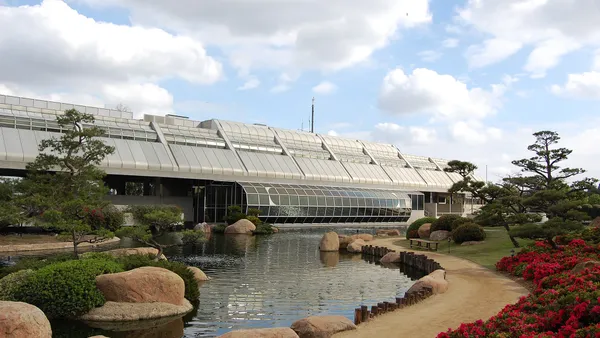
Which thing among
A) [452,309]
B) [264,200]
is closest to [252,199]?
[264,200]

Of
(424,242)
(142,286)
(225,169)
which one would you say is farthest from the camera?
(225,169)

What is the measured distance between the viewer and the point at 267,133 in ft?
229

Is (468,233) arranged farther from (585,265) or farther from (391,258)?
(585,265)

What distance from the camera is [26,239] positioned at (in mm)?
33219

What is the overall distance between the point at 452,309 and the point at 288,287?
7.27m

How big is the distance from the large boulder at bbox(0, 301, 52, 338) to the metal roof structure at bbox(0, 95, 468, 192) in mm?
35994

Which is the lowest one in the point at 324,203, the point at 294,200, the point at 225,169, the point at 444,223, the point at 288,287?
the point at 288,287

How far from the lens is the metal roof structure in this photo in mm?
48625

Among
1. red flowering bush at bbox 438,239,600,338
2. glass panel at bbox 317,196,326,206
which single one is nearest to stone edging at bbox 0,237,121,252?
red flowering bush at bbox 438,239,600,338

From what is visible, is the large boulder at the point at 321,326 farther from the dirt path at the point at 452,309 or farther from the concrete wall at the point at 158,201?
the concrete wall at the point at 158,201

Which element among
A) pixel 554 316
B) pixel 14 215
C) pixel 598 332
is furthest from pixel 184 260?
pixel 598 332

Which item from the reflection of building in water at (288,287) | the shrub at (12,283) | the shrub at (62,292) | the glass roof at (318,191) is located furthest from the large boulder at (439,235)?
the shrub at (12,283)

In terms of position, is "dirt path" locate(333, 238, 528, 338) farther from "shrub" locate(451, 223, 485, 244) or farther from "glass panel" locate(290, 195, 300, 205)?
"glass panel" locate(290, 195, 300, 205)

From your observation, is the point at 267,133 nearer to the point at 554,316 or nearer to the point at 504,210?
the point at 504,210
